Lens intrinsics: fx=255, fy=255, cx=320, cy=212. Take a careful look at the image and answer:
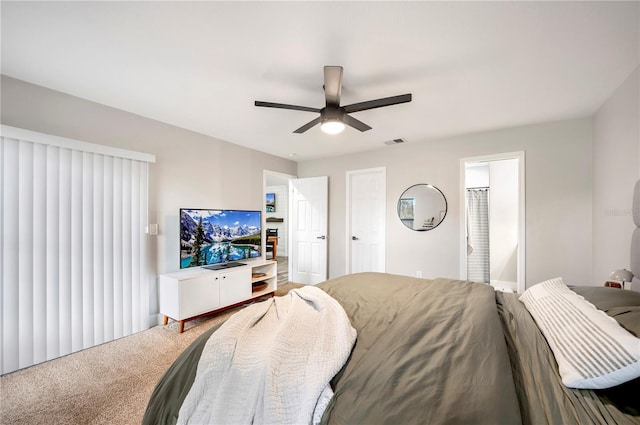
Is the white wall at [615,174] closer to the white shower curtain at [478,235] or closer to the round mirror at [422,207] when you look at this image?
the round mirror at [422,207]

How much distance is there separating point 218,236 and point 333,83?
2480 mm

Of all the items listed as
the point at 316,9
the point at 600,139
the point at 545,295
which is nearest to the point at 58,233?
the point at 316,9

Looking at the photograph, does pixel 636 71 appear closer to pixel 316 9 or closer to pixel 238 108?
pixel 316 9

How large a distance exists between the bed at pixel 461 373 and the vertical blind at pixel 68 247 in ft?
6.37

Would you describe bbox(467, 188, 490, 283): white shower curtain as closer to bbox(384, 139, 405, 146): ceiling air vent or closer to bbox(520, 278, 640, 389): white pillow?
bbox(384, 139, 405, 146): ceiling air vent

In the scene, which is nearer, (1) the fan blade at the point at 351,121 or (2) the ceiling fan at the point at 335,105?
Answer: (2) the ceiling fan at the point at 335,105

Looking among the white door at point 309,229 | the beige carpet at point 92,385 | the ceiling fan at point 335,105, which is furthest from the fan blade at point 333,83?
the white door at point 309,229

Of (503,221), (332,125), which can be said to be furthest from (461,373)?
(503,221)

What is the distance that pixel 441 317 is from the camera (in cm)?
137

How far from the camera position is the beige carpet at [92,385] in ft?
5.36

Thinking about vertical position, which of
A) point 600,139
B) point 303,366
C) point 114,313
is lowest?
point 114,313

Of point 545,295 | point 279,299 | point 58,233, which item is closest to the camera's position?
point 545,295

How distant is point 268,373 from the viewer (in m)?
0.96

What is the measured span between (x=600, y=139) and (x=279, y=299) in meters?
3.55
